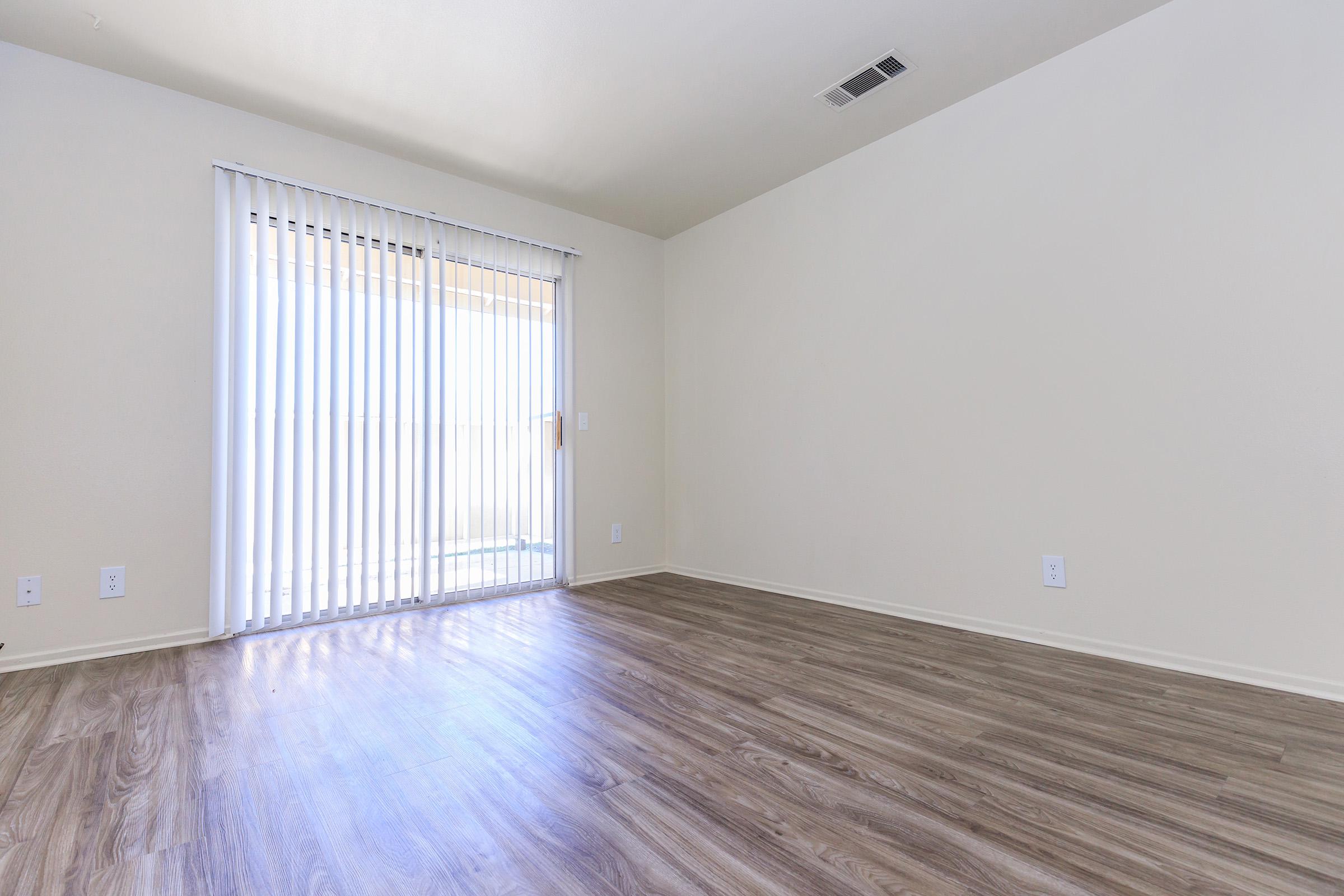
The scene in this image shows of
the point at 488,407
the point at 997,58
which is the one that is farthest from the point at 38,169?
the point at 997,58

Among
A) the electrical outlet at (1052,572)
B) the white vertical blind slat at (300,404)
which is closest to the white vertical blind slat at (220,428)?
the white vertical blind slat at (300,404)

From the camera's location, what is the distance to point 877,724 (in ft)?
5.83

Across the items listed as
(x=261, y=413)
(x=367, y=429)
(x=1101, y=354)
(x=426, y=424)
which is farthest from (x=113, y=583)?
(x=1101, y=354)

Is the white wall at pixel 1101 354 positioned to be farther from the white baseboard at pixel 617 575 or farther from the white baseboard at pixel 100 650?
the white baseboard at pixel 100 650

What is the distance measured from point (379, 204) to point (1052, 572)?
3756 mm

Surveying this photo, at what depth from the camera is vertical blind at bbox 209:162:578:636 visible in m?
2.89

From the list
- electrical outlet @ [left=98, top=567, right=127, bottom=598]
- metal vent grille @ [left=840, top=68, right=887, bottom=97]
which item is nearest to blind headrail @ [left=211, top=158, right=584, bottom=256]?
electrical outlet @ [left=98, top=567, right=127, bottom=598]

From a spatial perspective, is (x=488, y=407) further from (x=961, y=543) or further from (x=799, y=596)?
(x=961, y=543)

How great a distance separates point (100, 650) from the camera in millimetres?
2537

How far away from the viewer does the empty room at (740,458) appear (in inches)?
52.3

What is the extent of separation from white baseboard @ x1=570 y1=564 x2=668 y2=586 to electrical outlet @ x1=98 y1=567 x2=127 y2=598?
87.2 inches

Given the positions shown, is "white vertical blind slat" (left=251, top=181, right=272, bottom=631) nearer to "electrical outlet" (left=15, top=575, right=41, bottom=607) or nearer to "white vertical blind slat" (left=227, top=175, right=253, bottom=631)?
"white vertical blind slat" (left=227, top=175, right=253, bottom=631)

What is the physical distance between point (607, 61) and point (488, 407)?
6.48 feet

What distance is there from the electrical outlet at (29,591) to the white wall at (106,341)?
0.08 ft
